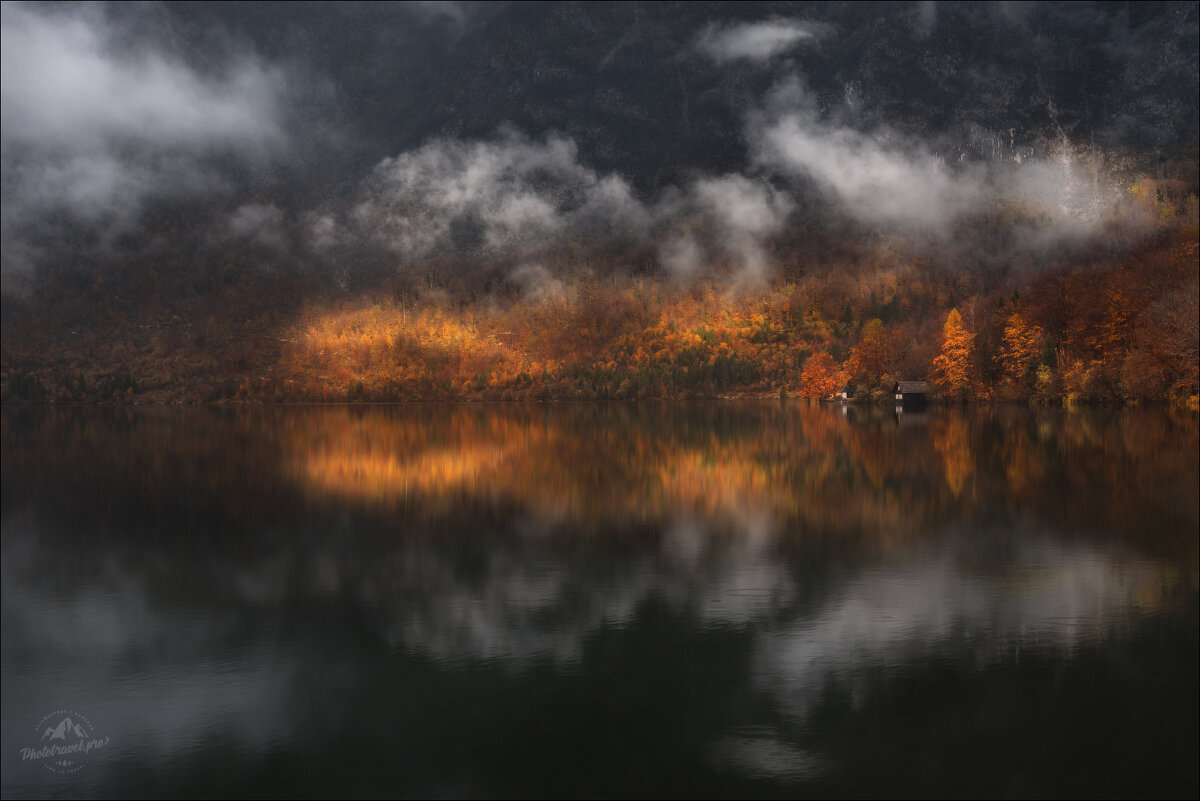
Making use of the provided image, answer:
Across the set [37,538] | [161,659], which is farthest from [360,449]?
[161,659]

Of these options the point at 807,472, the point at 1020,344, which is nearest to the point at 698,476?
the point at 807,472

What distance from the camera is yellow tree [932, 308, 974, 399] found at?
4520 inches

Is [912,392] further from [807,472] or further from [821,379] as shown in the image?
[807,472]

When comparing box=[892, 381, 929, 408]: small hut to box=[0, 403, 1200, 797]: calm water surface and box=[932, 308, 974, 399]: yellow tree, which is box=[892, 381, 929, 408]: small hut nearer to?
box=[932, 308, 974, 399]: yellow tree

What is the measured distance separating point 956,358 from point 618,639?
107 metres

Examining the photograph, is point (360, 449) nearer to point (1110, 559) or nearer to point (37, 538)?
point (37, 538)

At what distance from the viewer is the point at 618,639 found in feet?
60.1

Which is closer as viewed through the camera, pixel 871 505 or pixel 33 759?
pixel 33 759

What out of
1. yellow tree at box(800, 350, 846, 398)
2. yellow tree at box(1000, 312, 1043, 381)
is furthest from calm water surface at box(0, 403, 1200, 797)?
yellow tree at box(800, 350, 846, 398)

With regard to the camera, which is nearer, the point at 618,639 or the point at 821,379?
the point at 618,639

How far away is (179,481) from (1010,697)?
41801mm

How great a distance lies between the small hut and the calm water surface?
288ft

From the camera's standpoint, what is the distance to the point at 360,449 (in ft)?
211

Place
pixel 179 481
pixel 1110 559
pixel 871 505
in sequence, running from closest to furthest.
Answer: pixel 1110 559 < pixel 871 505 < pixel 179 481
